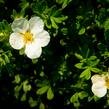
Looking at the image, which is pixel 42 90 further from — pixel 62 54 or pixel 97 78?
pixel 97 78

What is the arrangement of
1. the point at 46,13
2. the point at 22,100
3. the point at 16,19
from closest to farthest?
the point at 16,19
the point at 46,13
the point at 22,100

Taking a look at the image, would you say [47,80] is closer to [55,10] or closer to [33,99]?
[33,99]

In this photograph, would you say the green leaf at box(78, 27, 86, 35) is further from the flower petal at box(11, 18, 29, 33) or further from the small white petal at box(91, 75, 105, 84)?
the flower petal at box(11, 18, 29, 33)

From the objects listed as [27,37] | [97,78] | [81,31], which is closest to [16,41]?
[27,37]

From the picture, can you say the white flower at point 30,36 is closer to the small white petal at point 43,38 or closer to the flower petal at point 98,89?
the small white petal at point 43,38

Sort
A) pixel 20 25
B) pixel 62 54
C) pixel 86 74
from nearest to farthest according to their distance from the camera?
pixel 20 25 < pixel 86 74 < pixel 62 54

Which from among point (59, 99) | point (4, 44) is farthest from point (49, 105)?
point (4, 44)

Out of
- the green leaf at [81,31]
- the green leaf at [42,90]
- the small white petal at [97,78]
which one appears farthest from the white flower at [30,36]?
the green leaf at [42,90]
